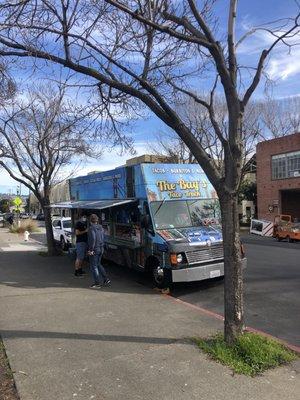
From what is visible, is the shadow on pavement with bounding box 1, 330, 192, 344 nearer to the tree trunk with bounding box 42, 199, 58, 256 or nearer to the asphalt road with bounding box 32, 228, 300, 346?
the asphalt road with bounding box 32, 228, 300, 346

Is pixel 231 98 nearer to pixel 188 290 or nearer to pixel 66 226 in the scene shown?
pixel 188 290

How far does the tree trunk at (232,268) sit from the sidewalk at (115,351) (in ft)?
1.75

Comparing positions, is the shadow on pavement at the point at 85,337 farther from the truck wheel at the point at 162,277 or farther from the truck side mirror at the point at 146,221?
the truck side mirror at the point at 146,221

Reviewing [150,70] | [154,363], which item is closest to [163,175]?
[150,70]

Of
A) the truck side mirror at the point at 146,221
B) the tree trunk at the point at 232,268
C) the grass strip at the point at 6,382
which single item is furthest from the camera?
the truck side mirror at the point at 146,221

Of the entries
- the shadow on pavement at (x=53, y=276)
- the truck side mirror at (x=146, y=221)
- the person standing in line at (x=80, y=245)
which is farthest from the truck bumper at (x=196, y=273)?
the person standing in line at (x=80, y=245)

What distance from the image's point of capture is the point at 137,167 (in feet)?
38.9

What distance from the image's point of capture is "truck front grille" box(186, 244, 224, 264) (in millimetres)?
10484

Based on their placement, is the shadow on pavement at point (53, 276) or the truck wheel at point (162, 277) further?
the shadow on pavement at point (53, 276)

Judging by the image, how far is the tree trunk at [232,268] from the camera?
5.95 metres

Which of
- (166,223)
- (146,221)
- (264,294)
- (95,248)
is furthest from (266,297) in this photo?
(95,248)

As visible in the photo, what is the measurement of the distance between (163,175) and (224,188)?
5941mm

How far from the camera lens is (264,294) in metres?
A: 10.4

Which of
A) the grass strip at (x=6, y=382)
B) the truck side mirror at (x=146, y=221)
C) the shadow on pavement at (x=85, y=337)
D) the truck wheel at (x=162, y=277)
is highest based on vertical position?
the truck side mirror at (x=146, y=221)
